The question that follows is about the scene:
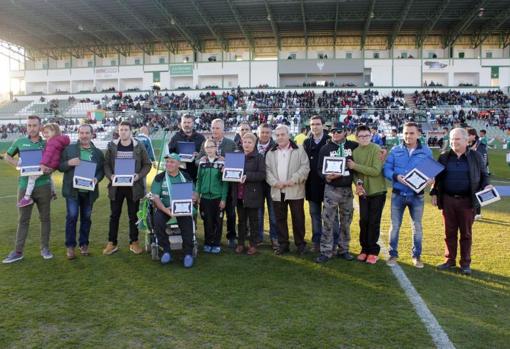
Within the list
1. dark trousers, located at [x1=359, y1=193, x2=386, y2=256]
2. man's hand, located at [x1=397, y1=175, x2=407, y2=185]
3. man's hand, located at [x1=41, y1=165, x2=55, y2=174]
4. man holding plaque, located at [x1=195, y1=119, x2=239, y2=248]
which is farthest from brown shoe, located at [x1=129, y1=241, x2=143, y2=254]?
man's hand, located at [x1=397, y1=175, x2=407, y2=185]

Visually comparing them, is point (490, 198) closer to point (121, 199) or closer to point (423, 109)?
point (121, 199)

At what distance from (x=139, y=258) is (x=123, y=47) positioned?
162ft

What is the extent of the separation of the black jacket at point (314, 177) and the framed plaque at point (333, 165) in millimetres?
491

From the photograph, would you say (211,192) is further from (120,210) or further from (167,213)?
(120,210)

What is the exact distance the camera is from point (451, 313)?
4242 mm

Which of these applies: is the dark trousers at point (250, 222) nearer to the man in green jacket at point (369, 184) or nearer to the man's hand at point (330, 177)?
the man's hand at point (330, 177)

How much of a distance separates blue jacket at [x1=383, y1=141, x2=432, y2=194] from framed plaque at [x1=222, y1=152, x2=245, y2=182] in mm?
1996

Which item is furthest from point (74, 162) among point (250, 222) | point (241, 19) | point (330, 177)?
point (241, 19)

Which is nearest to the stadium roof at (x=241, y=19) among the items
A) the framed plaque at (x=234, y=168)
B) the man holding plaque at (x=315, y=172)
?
the man holding plaque at (x=315, y=172)

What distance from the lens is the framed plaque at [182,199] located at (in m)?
5.71

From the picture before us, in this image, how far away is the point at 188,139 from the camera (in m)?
7.07

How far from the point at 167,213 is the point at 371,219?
2836 mm

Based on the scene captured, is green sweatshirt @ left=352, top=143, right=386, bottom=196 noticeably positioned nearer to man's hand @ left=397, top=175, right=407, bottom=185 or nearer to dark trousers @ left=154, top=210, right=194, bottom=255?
man's hand @ left=397, top=175, right=407, bottom=185

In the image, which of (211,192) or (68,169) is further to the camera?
(211,192)
